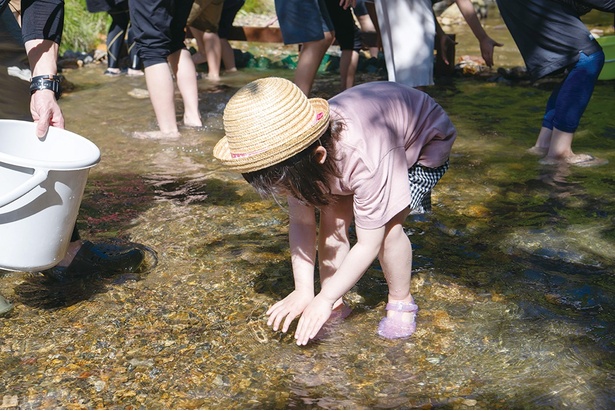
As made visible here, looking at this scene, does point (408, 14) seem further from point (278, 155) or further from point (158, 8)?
point (278, 155)

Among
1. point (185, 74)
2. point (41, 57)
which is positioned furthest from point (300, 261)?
point (185, 74)

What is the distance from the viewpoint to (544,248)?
329 centimetres

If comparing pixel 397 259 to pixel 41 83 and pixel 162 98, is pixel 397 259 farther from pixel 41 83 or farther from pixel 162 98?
pixel 162 98

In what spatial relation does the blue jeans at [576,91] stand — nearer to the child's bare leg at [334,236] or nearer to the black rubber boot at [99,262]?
the child's bare leg at [334,236]

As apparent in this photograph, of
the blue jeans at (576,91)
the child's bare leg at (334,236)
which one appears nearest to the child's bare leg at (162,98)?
the blue jeans at (576,91)

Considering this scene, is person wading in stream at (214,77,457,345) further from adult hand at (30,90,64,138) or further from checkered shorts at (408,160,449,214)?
adult hand at (30,90,64,138)

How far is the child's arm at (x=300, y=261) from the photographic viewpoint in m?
2.65

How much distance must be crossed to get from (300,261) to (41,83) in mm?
1145

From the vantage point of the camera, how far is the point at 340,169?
7.78ft

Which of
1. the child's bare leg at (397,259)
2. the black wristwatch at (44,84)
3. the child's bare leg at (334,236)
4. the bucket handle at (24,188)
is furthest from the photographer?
the black wristwatch at (44,84)

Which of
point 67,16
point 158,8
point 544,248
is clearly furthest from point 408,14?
point 67,16

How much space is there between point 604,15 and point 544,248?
27.6ft

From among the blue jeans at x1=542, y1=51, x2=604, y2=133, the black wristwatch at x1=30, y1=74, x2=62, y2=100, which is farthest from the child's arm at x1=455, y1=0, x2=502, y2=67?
the black wristwatch at x1=30, y1=74, x2=62, y2=100

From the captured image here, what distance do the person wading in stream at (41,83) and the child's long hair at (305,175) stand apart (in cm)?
96
